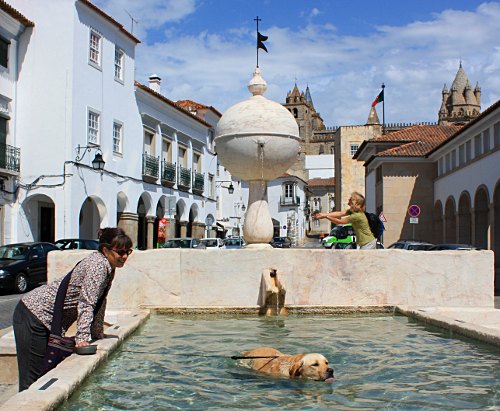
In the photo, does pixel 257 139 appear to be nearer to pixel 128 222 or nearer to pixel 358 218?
pixel 358 218

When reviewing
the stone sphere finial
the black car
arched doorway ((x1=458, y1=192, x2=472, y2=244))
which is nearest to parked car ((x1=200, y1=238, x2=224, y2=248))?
the black car

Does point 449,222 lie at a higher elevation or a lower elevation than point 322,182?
lower

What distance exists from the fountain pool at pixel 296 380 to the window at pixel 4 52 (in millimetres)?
21053

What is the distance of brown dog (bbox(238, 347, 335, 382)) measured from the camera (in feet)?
15.9

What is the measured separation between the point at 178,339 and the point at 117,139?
1014 inches

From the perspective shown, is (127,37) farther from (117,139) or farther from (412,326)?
(412,326)

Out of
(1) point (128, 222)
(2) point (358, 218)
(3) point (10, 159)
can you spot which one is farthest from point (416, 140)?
(2) point (358, 218)

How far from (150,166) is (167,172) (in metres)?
2.69

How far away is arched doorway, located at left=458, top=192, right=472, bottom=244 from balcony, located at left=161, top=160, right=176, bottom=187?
15626 mm

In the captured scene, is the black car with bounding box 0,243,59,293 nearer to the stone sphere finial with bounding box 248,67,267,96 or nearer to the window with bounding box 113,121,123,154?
the stone sphere finial with bounding box 248,67,267,96

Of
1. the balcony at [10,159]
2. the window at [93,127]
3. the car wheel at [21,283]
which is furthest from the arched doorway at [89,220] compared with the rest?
the car wheel at [21,283]

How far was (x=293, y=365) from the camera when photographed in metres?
4.94

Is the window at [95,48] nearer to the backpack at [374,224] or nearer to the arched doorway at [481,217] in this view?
the arched doorway at [481,217]

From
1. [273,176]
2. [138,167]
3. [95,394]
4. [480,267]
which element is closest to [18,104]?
[138,167]
